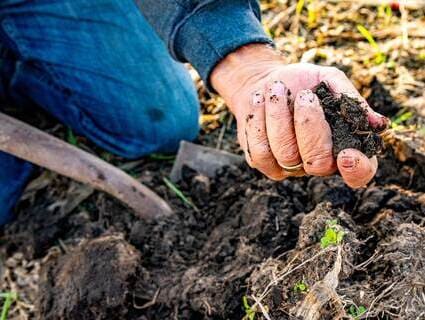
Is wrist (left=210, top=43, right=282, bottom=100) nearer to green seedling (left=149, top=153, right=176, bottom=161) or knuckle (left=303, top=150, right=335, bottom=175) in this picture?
knuckle (left=303, top=150, right=335, bottom=175)

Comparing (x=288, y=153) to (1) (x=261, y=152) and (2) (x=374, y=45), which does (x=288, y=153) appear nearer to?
(1) (x=261, y=152)

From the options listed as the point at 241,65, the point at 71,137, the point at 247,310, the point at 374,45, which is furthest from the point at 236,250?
the point at 374,45

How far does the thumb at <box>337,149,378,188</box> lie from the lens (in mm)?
1310

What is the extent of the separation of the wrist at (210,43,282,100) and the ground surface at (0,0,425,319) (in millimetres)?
354

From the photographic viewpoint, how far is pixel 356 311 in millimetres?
1403

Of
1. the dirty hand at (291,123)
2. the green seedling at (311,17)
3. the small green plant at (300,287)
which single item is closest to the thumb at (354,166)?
the dirty hand at (291,123)

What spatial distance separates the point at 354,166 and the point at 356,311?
31 centimetres

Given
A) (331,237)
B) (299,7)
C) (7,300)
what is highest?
(331,237)

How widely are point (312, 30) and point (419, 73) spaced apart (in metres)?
0.48

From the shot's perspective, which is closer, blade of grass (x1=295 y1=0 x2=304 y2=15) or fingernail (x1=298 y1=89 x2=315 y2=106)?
fingernail (x1=298 y1=89 x2=315 y2=106)

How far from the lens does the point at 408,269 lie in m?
1.42

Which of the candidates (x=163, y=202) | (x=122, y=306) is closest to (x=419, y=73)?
(x=163, y=202)

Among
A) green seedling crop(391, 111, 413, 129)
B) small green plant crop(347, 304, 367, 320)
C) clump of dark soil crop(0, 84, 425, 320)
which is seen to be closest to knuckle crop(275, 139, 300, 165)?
clump of dark soil crop(0, 84, 425, 320)

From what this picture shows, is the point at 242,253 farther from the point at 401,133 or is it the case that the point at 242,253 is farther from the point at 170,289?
the point at 401,133
